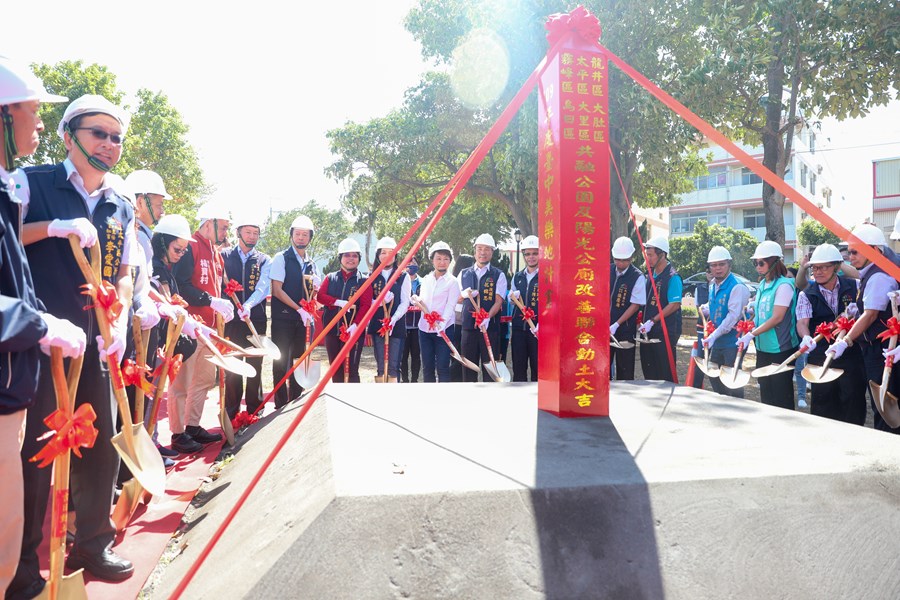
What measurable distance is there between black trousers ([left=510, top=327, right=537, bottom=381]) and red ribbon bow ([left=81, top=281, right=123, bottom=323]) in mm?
4758

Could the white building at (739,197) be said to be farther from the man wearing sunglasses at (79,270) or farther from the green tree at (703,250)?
the man wearing sunglasses at (79,270)

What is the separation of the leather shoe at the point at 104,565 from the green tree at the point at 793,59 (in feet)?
30.7

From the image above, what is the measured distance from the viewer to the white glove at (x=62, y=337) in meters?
1.83

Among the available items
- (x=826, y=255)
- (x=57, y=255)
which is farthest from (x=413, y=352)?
(x=57, y=255)

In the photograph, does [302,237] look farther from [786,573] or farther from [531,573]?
[786,573]

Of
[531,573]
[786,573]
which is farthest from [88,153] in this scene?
[786,573]

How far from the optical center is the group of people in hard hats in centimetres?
440

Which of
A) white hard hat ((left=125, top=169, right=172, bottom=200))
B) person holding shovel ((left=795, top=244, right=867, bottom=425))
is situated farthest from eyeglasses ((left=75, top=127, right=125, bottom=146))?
person holding shovel ((left=795, top=244, right=867, bottom=425))

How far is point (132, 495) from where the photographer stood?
119 inches

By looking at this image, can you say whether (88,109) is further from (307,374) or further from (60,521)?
(307,374)

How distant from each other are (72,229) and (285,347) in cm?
363

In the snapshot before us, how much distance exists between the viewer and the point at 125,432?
271 centimetres

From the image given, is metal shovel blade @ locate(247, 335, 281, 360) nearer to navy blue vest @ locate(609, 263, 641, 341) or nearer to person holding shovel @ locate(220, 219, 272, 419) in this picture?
person holding shovel @ locate(220, 219, 272, 419)

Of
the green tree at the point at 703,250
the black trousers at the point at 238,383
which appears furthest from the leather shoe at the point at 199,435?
the green tree at the point at 703,250
